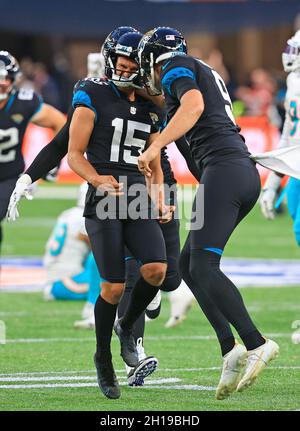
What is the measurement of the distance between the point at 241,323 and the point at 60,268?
14.8 ft

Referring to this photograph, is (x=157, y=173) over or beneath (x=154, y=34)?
beneath

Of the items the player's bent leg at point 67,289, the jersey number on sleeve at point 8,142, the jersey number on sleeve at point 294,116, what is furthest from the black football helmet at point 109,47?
the player's bent leg at point 67,289

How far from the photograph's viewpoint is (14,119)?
9.12m

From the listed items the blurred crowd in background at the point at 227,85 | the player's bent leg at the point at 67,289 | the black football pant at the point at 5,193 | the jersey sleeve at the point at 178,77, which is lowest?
the blurred crowd in background at the point at 227,85

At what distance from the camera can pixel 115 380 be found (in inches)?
235

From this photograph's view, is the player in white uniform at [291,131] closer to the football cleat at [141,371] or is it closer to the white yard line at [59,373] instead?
the white yard line at [59,373]

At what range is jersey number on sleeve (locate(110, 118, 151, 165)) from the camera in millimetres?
6137

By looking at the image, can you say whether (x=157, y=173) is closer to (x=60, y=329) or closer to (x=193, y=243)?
(x=193, y=243)

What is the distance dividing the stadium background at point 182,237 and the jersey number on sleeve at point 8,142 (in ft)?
3.86

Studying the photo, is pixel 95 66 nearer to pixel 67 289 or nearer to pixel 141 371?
pixel 67 289

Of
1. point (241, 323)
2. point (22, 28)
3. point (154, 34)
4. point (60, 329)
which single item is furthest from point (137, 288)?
point (22, 28)

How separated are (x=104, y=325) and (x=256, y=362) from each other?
2.77ft

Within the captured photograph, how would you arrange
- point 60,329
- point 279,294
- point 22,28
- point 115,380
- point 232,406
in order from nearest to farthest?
point 232,406
point 115,380
point 60,329
point 279,294
point 22,28

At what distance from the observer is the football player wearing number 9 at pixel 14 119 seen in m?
8.96
